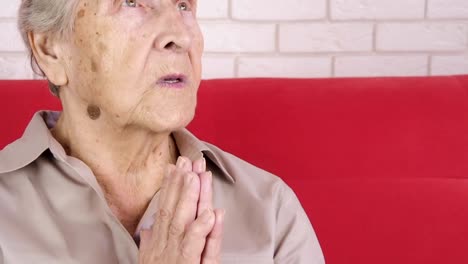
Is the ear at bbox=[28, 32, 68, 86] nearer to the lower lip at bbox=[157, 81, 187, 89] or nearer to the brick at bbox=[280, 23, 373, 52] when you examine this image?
the lower lip at bbox=[157, 81, 187, 89]

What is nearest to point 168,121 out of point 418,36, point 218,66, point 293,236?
point 293,236

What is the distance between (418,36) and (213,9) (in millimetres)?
512

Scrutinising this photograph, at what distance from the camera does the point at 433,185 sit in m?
1.50

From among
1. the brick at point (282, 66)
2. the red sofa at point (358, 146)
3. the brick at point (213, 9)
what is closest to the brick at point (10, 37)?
the red sofa at point (358, 146)

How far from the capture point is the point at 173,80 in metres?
1.21

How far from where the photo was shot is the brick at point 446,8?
188 centimetres

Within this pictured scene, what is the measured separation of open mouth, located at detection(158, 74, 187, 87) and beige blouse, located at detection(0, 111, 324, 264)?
158 millimetres

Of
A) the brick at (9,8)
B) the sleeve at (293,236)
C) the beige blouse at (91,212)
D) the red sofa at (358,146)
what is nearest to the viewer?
the beige blouse at (91,212)

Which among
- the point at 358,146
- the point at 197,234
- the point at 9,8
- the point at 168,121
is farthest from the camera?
the point at 9,8

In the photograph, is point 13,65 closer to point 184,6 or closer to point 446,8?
point 184,6

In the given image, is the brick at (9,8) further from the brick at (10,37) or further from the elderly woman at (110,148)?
the elderly woman at (110,148)

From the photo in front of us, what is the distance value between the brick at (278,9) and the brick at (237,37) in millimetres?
24

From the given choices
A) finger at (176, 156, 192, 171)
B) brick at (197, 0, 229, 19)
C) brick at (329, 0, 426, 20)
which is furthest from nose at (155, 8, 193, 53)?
brick at (329, 0, 426, 20)

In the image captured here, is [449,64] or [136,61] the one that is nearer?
[136,61]
